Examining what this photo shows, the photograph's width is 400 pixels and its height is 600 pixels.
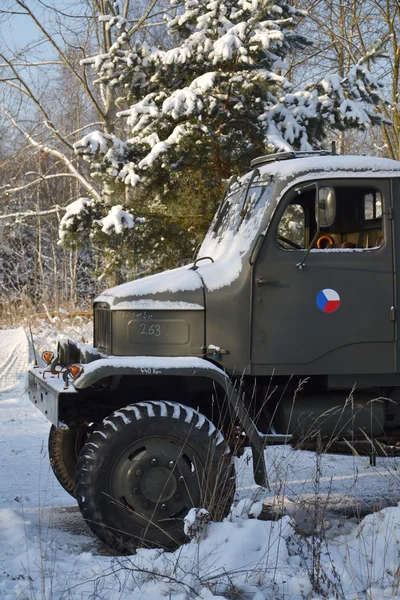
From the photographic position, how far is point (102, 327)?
548 cm

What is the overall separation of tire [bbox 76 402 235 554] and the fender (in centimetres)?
20

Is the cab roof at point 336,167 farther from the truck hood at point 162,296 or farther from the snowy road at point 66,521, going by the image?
the snowy road at point 66,521

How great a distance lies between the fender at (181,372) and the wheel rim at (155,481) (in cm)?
38

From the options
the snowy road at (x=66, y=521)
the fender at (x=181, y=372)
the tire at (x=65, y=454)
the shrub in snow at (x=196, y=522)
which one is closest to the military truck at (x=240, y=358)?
the fender at (x=181, y=372)

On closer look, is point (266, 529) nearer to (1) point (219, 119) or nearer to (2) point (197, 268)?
(2) point (197, 268)

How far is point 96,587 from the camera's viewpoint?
3729 mm

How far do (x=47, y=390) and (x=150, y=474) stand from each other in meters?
0.94

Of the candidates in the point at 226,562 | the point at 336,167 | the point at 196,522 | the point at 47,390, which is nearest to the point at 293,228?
the point at 336,167

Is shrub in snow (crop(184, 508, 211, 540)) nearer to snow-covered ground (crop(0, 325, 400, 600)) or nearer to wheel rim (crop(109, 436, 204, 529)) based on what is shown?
snow-covered ground (crop(0, 325, 400, 600))

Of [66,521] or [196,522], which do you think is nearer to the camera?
[196,522]

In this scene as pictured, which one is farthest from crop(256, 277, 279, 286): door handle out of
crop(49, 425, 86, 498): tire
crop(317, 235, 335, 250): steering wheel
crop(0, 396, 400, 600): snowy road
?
crop(49, 425, 86, 498): tire

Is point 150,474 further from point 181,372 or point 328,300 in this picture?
point 328,300

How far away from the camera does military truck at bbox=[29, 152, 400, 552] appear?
4715 mm

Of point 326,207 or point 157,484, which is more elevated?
point 326,207
